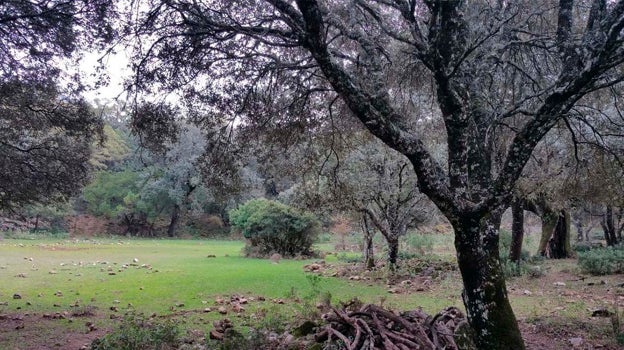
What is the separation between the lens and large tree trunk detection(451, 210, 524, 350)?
16.3ft

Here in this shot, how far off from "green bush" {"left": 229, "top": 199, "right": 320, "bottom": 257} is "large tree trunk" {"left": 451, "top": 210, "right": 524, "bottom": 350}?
577 inches

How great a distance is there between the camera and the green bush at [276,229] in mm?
20172

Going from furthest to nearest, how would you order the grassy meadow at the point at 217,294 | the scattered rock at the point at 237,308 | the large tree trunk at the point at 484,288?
the scattered rock at the point at 237,308 → the grassy meadow at the point at 217,294 → the large tree trunk at the point at 484,288

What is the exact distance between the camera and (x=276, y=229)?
66.8ft

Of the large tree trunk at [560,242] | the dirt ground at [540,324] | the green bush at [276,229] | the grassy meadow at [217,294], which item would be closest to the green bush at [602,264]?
the grassy meadow at [217,294]

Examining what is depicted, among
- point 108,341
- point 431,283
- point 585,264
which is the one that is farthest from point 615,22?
point 585,264

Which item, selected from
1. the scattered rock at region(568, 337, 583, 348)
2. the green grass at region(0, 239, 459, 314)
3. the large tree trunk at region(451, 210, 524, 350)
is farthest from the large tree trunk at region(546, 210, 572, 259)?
the large tree trunk at region(451, 210, 524, 350)

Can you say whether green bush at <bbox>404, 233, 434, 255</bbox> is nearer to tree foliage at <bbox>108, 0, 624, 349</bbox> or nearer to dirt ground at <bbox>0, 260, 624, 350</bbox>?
dirt ground at <bbox>0, 260, 624, 350</bbox>

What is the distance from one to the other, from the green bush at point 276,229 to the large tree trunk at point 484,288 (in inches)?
577

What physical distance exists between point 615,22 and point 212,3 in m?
4.91

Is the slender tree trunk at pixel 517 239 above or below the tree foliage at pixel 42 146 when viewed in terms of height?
below

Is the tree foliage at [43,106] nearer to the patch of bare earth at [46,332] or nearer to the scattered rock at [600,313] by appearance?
the patch of bare earth at [46,332]

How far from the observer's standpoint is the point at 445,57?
5730mm

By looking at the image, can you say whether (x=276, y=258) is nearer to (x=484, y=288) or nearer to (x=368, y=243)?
(x=368, y=243)
